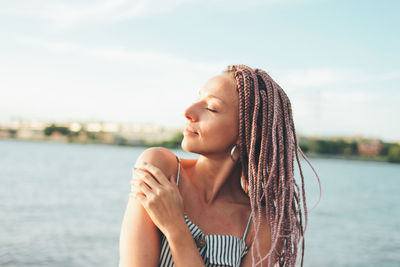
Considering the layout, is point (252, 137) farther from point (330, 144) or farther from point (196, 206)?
point (330, 144)

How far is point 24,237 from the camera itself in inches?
467

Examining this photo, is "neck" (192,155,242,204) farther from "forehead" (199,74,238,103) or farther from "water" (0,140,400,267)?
"water" (0,140,400,267)

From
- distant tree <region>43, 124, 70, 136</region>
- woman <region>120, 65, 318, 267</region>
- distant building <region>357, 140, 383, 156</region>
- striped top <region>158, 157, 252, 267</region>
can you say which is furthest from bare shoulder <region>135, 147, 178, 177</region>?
distant tree <region>43, 124, 70, 136</region>

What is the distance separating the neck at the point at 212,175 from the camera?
2.31 metres

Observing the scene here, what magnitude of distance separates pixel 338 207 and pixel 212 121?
24087 mm

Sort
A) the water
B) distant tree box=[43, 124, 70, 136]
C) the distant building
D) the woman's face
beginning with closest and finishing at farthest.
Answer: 1. the woman's face
2. the water
3. the distant building
4. distant tree box=[43, 124, 70, 136]

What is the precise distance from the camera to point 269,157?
221 cm

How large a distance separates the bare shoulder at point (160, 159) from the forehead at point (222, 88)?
365 mm

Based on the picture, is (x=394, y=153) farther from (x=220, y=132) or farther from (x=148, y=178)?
(x=148, y=178)

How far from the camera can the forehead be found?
7.14ft

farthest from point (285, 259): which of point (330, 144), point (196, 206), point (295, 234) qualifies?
point (330, 144)

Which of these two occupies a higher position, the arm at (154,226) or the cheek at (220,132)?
the cheek at (220,132)

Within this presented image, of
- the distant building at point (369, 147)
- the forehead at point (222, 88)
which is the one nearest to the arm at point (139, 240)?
the forehead at point (222, 88)

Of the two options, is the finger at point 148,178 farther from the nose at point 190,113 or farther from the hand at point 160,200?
Result: the nose at point 190,113
